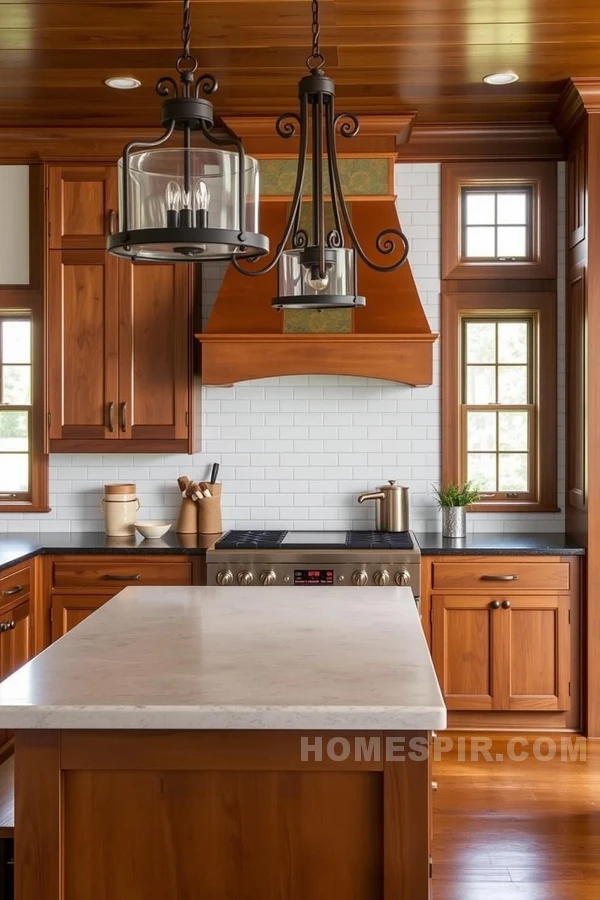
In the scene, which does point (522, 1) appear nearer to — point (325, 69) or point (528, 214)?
point (325, 69)

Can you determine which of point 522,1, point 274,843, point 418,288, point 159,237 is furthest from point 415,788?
point 418,288

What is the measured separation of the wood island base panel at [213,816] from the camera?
6.74 feet

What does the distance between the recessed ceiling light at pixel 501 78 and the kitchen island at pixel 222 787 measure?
333cm

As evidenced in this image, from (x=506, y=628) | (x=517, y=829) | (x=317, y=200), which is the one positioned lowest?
(x=517, y=829)

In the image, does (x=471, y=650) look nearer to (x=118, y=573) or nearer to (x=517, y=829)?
(x=517, y=829)

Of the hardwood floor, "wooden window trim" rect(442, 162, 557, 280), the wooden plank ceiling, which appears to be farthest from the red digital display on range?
the wooden plank ceiling

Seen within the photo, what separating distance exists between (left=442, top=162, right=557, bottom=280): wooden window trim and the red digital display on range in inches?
71.3

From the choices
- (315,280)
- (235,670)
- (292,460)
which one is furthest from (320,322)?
(235,670)

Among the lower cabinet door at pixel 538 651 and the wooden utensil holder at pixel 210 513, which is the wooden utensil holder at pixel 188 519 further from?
the lower cabinet door at pixel 538 651

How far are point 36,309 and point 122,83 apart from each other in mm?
1368

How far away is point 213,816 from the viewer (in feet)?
6.88

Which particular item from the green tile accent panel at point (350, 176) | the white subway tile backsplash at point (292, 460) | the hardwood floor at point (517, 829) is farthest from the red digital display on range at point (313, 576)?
the green tile accent panel at point (350, 176)

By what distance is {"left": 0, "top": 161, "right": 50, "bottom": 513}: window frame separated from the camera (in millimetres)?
5438

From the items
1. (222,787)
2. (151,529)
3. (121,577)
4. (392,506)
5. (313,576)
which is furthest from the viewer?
(392,506)
